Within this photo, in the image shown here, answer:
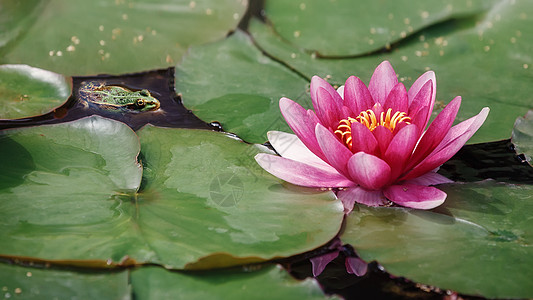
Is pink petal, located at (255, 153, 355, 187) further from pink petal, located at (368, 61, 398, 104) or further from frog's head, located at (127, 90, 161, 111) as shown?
frog's head, located at (127, 90, 161, 111)

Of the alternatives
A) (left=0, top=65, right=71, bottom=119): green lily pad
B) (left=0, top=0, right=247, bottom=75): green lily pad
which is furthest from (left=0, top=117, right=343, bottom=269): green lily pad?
(left=0, top=0, right=247, bottom=75): green lily pad

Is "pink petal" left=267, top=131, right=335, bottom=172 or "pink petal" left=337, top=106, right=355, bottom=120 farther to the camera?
"pink petal" left=267, top=131, right=335, bottom=172

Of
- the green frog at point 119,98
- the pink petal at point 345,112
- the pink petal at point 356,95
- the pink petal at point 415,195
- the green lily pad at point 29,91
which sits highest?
the pink petal at point 356,95

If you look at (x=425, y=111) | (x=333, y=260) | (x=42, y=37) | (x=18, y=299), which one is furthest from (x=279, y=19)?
(x=18, y=299)

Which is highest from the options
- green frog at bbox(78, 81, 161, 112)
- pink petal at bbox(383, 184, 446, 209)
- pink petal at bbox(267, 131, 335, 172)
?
pink petal at bbox(383, 184, 446, 209)

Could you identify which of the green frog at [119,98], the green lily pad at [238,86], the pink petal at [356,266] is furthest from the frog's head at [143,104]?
the pink petal at [356,266]

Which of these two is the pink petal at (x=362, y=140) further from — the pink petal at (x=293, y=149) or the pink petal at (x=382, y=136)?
the pink petal at (x=293, y=149)

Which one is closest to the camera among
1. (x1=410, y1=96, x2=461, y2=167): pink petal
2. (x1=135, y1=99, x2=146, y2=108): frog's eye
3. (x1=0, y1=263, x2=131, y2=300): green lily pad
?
(x1=0, y1=263, x2=131, y2=300): green lily pad
